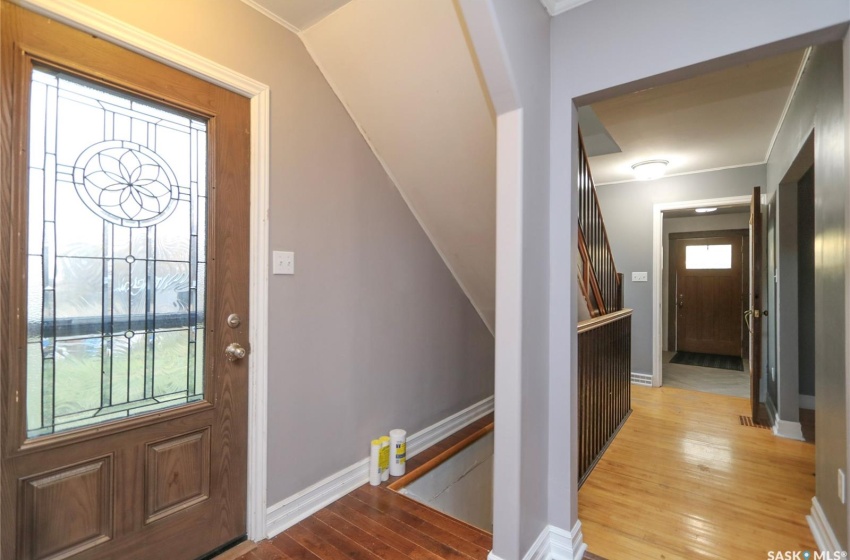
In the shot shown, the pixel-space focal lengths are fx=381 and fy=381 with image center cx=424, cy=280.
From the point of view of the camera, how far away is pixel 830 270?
1665mm

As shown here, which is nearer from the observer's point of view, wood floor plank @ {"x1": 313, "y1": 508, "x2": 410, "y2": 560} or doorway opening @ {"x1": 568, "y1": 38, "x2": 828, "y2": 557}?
wood floor plank @ {"x1": 313, "y1": 508, "x2": 410, "y2": 560}

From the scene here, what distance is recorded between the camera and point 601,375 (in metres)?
2.59

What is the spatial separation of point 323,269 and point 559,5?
163cm

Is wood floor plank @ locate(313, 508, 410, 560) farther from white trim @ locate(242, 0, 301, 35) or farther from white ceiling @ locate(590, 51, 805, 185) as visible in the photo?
white ceiling @ locate(590, 51, 805, 185)

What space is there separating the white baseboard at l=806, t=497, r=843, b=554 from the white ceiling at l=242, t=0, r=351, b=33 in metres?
3.10

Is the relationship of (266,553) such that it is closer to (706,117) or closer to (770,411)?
(706,117)

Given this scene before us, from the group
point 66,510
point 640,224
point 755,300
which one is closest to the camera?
point 66,510

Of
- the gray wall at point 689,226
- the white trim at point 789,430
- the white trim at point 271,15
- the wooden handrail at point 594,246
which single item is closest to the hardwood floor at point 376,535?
the wooden handrail at point 594,246

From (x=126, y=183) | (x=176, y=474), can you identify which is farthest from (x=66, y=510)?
(x=126, y=183)

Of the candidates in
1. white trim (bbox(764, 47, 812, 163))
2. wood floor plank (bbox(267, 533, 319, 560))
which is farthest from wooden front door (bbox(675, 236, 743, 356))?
wood floor plank (bbox(267, 533, 319, 560))

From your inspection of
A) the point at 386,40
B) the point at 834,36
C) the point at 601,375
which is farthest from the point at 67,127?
the point at 601,375

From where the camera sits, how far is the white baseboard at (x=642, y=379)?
14.3 ft

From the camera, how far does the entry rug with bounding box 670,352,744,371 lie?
546cm

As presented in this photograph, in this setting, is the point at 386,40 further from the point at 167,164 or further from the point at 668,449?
the point at 668,449
